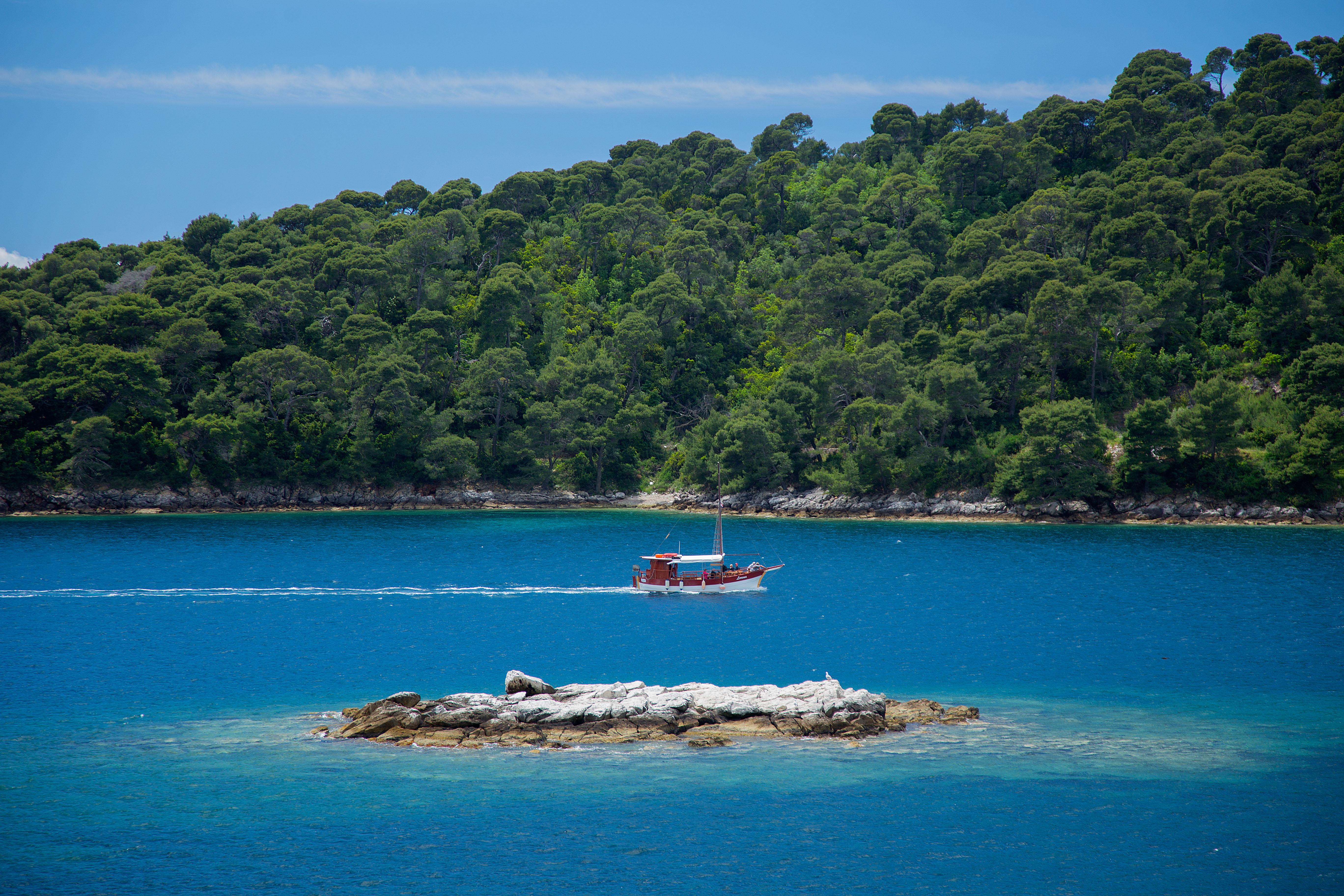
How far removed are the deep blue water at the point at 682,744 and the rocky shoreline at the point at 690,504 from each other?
16841mm

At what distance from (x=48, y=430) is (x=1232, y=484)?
92179 millimetres

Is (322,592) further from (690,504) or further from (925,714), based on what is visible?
(690,504)

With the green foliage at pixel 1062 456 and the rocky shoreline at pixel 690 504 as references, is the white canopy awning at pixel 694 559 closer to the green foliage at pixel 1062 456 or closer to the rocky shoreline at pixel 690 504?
the green foliage at pixel 1062 456

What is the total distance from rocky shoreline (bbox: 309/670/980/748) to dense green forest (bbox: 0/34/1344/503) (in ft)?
169

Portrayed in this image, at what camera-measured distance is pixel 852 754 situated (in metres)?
21.8

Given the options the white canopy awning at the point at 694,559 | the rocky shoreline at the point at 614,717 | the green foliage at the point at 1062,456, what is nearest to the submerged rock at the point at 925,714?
the rocky shoreline at the point at 614,717

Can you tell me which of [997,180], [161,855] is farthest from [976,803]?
[997,180]

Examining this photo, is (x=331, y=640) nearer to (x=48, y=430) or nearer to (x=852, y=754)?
(x=852, y=754)

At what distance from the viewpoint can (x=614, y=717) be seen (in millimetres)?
23531

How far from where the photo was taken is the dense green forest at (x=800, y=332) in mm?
73312

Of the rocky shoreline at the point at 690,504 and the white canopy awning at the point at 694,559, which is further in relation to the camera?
the rocky shoreline at the point at 690,504

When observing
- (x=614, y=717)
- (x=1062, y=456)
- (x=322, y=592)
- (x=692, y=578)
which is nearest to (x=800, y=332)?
(x=1062, y=456)

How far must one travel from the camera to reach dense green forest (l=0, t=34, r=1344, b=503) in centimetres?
7331

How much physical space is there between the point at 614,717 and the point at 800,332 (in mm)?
75502
